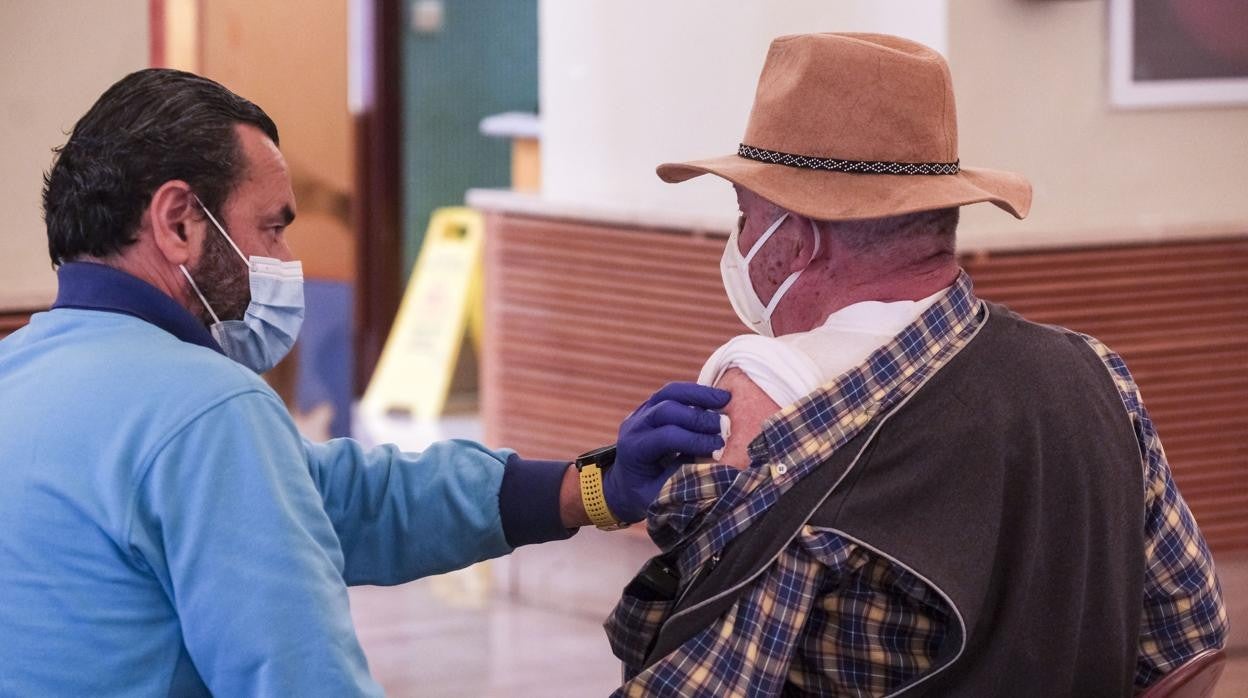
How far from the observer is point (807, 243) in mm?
1743

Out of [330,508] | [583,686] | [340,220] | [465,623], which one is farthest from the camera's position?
[340,220]

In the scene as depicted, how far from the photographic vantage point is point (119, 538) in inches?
59.6

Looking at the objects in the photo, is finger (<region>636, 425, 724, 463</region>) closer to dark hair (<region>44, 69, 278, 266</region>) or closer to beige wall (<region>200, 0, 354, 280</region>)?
dark hair (<region>44, 69, 278, 266</region>)

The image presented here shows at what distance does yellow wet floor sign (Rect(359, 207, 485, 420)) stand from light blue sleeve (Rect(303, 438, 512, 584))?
524 centimetres

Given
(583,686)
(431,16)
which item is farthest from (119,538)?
(431,16)

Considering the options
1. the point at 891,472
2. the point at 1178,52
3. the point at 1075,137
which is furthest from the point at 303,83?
the point at 891,472

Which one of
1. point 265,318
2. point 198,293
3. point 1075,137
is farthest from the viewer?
point 1075,137

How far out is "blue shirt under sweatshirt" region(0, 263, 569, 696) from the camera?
4.91 ft

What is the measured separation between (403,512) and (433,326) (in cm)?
545

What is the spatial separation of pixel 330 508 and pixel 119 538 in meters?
0.55

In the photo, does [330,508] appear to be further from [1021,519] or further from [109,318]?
[1021,519]

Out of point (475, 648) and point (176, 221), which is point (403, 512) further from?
point (475, 648)

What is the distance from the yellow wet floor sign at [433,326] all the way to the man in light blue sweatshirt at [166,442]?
555cm

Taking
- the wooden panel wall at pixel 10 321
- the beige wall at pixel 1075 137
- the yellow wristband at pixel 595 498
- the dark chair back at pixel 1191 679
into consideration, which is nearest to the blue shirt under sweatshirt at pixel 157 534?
the yellow wristband at pixel 595 498
